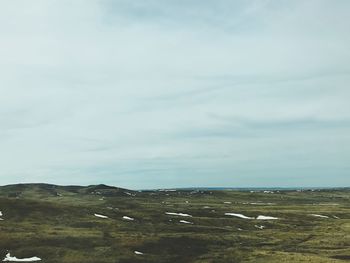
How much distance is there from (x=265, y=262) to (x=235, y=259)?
574 cm

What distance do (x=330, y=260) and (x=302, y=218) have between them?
71.8 metres

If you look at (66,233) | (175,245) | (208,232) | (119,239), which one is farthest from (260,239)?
(66,233)

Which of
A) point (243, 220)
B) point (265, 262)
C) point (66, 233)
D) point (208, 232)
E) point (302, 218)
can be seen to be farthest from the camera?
point (302, 218)

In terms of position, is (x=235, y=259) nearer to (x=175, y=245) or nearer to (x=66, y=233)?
(x=175, y=245)

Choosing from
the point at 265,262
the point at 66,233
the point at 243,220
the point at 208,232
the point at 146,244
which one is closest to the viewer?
the point at 265,262

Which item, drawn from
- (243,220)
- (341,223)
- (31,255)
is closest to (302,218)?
(341,223)

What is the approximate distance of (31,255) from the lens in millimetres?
80000

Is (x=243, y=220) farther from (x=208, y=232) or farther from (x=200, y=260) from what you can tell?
(x=200, y=260)

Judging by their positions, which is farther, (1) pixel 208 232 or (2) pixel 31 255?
(1) pixel 208 232

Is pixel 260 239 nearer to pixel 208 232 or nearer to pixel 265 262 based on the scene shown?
pixel 208 232

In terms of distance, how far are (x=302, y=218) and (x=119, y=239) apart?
76212mm

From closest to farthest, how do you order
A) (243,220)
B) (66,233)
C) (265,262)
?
(265,262)
(66,233)
(243,220)

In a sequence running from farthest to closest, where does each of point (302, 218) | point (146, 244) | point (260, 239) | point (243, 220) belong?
point (302, 218)
point (243, 220)
point (260, 239)
point (146, 244)

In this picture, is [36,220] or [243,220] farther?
[243,220]
